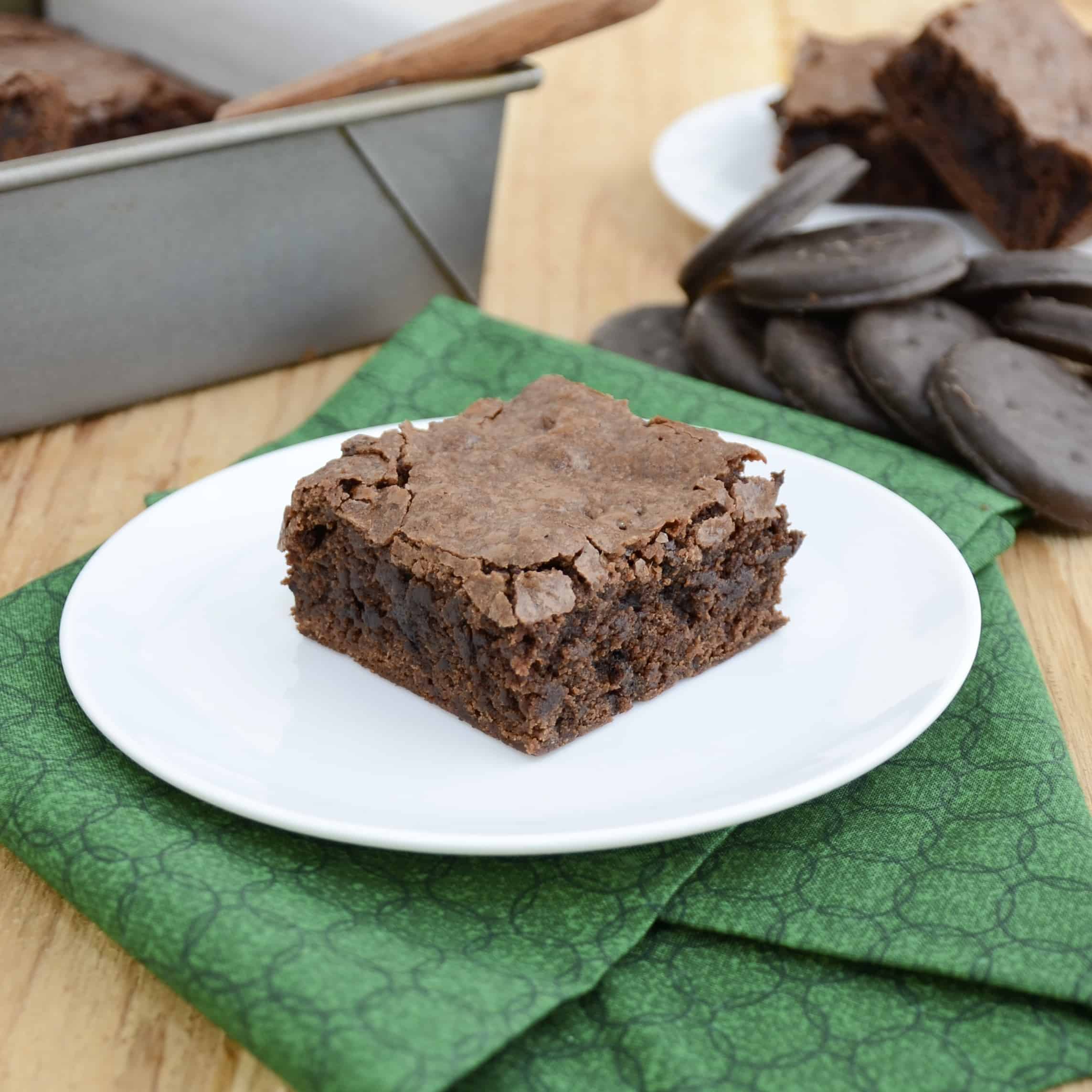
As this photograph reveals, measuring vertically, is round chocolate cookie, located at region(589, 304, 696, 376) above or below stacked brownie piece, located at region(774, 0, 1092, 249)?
below

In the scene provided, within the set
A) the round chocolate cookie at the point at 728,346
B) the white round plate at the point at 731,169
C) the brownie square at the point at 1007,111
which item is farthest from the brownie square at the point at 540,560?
the brownie square at the point at 1007,111

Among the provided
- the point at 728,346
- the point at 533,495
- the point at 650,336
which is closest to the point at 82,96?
the point at 650,336

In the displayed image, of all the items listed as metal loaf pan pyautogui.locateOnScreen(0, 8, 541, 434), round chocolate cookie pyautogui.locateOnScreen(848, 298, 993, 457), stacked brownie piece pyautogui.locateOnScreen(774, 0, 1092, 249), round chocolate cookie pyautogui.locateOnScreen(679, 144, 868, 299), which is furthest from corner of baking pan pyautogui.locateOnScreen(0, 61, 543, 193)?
stacked brownie piece pyautogui.locateOnScreen(774, 0, 1092, 249)

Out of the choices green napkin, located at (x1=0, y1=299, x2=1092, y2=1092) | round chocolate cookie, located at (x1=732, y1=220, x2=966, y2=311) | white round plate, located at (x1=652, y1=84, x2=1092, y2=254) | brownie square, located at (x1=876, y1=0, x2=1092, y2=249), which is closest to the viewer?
green napkin, located at (x1=0, y1=299, x2=1092, y2=1092)

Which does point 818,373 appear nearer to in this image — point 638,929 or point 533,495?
point 533,495

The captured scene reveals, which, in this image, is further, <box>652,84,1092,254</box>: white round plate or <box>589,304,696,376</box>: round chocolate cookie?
<box>652,84,1092,254</box>: white round plate

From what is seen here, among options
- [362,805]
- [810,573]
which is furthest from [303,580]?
[810,573]

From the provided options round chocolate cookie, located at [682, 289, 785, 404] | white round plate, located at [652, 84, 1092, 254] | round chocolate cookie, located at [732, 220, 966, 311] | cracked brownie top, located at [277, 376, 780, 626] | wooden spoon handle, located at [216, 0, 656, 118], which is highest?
wooden spoon handle, located at [216, 0, 656, 118]

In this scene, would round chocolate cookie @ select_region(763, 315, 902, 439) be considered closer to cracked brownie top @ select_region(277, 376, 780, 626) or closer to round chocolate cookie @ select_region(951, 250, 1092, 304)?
round chocolate cookie @ select_region(951, 250, 1092, 304)
